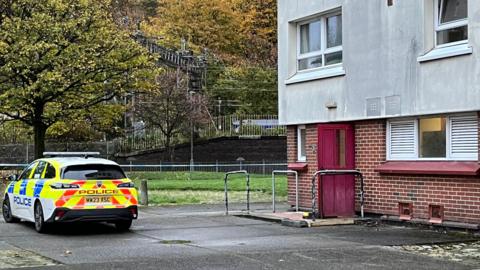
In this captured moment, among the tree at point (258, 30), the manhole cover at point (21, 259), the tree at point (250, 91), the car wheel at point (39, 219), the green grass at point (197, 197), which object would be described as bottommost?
the green grass at point (197, 197)

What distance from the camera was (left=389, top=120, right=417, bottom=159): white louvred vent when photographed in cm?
1381

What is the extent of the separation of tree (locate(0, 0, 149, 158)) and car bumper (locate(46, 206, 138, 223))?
13031 millimetres

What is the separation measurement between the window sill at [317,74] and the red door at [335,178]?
1227 mm

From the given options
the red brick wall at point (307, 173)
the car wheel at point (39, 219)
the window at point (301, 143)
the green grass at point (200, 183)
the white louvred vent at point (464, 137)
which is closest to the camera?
the white louvred vent at point (464, 137)

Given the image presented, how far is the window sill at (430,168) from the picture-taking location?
1220 centimetres

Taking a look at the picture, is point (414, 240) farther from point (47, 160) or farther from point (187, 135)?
point (187, 135)

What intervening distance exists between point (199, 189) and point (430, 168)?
15074 mm

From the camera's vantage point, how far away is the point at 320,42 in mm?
16484

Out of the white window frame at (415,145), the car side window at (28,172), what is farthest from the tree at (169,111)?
the white window frame at (415,145)

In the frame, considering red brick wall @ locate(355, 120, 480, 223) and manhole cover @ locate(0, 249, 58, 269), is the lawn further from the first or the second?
manhole cover @ locate(0, 249, 58, 269)

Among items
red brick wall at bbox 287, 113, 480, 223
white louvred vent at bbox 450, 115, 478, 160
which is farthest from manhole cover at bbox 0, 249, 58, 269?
white louvred vent at bbox 450, 115, 478, 160

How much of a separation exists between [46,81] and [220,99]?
23.1 metres

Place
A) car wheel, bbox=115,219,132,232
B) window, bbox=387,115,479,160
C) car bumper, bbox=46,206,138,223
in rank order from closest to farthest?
window, bbox=387,115,479,160
car bumper, bbox=46,206,138,223
car wheel, bbox=115,219,132,232

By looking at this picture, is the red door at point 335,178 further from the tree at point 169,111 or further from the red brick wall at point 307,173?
the tree at point 169,111
